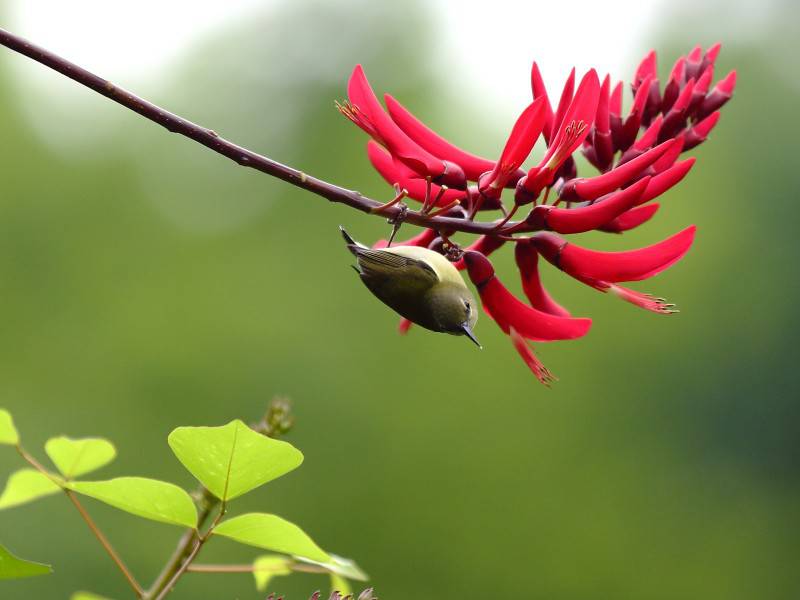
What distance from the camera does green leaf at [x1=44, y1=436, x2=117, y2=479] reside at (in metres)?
0.99

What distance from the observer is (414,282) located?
3.07 feet

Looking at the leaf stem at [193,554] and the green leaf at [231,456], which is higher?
the green leaf at [231,456]

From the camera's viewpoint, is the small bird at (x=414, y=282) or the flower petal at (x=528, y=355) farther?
the flower petal at (x=528, y=355)

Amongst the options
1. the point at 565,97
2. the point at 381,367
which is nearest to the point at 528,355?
the point at 565,97

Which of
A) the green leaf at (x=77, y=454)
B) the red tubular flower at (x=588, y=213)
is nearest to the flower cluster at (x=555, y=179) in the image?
the red tubular flower at (x=588, y=213)

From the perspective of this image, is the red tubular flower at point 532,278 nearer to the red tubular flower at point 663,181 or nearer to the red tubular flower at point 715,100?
the red tubular flower at point 663,181

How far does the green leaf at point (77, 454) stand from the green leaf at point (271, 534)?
0.78ft

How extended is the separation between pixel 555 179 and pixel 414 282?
26 cm

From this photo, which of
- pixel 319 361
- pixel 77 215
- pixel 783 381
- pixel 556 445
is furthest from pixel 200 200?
pixel 783 381

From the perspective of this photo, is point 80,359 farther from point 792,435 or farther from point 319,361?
point 792,435

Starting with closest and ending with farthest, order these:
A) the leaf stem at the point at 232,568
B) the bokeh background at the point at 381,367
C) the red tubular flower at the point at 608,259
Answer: the leaf stem at the point at 232,568 < the red tubular flower at the point at 608,259 < the bokeh background at the point at 381,367

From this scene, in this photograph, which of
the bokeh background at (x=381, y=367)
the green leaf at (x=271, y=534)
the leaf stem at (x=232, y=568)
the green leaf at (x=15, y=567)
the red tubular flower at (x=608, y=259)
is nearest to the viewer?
the green leaf at (x=15, y=567)

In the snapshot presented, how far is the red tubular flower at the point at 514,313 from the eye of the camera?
1.05 metres

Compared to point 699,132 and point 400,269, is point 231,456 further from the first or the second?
point 699,132
